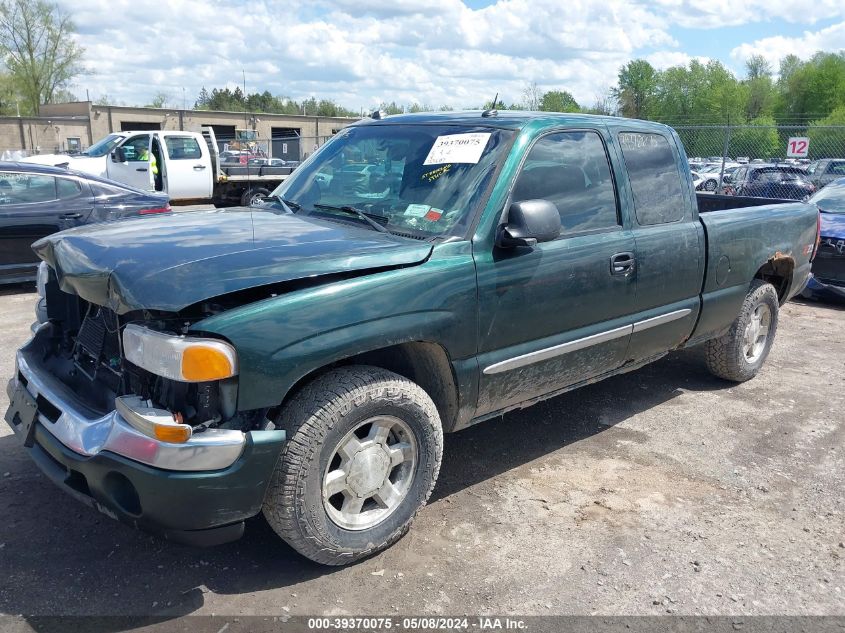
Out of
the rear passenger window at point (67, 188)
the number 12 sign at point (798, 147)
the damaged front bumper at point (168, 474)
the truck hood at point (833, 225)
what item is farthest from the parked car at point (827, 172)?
the damaged front bumper at point (168, 474)

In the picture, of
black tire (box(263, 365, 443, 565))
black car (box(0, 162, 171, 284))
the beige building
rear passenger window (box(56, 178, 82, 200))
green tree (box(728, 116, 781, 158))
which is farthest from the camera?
the beige building

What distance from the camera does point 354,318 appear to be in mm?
2910

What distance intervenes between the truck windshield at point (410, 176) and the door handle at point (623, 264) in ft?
3.04

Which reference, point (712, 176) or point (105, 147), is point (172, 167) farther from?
point (712, 176)

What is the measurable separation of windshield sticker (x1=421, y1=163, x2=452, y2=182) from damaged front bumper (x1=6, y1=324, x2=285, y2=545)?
163 cm

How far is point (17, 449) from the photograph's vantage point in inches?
163

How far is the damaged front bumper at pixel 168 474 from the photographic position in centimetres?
260

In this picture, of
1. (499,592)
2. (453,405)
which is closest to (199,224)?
(453,405)

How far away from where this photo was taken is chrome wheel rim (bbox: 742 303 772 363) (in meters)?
5.61

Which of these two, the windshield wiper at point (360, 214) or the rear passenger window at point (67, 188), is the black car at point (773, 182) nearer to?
the rear passenger window at point (67, 188)

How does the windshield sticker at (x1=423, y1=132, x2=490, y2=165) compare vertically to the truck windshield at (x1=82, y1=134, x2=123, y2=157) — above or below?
above

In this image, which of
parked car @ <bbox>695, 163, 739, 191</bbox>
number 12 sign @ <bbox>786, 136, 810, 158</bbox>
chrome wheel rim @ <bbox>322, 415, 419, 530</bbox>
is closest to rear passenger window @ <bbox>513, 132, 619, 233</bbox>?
chrome wheel rim @ <bbox>322, 415, 419, 530</bbox>

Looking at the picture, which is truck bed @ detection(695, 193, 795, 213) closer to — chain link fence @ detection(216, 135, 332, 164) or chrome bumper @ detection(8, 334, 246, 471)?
chrome bumper @ detection(8, 334, 246, 471)

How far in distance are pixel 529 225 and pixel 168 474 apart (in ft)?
6.23
